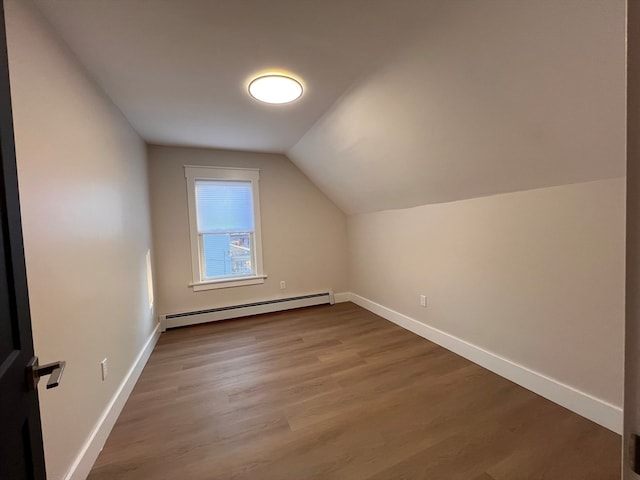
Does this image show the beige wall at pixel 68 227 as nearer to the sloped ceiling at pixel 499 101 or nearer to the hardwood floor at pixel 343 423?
the hardwood floor at pixel 343 423

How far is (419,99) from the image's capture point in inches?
74.0

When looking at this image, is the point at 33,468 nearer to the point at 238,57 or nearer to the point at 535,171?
the point at 238,57

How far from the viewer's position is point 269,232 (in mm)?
4043

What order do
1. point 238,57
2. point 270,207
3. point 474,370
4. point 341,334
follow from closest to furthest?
point 238,57 < point 474,370 < point 341,334 < point 270,207

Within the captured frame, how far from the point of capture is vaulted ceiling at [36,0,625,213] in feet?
4.15

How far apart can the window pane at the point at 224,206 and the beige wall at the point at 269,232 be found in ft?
0.65

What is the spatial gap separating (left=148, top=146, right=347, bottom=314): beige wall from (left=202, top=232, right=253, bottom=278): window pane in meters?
0.23

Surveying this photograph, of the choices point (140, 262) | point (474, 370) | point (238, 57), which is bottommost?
point (474, 370)

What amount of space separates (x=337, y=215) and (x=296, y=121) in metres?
1.98

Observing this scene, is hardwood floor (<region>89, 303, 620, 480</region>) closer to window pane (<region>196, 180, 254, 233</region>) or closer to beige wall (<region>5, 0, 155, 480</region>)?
beige wall (<region>5, 0, 155, 480</region>)

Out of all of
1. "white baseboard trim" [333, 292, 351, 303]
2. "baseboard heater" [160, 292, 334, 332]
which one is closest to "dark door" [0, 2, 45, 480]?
"baseboard heater" [160, 292, 334, 332]

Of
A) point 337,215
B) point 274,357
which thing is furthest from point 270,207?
point 274,357

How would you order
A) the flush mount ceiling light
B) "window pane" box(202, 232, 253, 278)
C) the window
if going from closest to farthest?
the flush mount ceiling light → the window → "window pane" box(202, 232, 253, 278)

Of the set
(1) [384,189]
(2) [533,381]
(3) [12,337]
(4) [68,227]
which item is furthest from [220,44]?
(2) [533,381]
